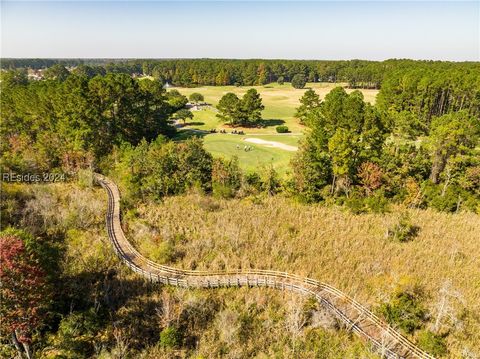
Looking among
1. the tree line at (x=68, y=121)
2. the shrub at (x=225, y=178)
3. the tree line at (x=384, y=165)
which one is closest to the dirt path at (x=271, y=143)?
the tree line at (x=384, y=165)

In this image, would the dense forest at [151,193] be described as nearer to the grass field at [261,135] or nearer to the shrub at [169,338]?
the shrub at [169,338]

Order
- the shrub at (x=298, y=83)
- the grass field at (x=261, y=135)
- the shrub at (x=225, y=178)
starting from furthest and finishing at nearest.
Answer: the shrub at (x=298, y=83), the grass field at (x=261, y=135), the shrub at (x=225, y=178)

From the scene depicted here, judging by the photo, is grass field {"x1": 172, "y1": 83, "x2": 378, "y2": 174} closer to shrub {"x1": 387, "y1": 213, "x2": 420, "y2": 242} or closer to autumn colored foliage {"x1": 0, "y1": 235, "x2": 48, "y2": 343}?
shrub {"x1": 387, "y1": 213, "x2": 420, "y2": 242}

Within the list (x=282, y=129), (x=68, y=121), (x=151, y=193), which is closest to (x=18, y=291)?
(x=151, y=193)

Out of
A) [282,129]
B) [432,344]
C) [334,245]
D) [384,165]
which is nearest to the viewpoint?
[432,344]

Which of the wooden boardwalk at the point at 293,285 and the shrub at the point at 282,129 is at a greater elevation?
the shrub at the point at 282,129

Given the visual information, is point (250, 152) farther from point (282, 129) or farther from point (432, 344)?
point (432, 344)

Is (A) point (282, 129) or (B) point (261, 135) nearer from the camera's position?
(B) point (261, 135)
